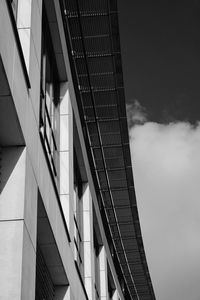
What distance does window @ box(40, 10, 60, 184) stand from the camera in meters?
16.2

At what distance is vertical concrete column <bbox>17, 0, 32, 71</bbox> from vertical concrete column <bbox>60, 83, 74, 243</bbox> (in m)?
5.92

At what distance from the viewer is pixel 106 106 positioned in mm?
23625

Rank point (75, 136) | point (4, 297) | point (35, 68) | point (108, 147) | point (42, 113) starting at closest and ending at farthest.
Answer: point (4, 297) → point (35, 68) → point (42, 113) → point (75, 136) → point (108, 147)

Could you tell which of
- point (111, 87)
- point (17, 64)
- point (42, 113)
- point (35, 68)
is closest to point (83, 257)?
point (111, 87)

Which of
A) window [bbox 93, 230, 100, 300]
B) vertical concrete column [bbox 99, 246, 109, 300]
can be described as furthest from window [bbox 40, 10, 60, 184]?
vertical concrete column [bbox 99, 246, 109, 300]

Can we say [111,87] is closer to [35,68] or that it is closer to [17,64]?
[35,68]

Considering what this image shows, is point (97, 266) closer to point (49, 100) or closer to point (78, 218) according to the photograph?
point (78, 218)

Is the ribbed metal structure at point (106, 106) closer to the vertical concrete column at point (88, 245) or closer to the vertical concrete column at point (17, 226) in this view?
the vertical concrete column at point (88, 245)

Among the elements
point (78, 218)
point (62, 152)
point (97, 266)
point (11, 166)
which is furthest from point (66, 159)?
point (97, 266)

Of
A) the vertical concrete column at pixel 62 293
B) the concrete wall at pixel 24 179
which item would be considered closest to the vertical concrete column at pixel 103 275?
the vertical concrete column at pixel 62 293

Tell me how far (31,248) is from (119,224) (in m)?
20.6

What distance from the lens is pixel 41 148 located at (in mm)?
13641

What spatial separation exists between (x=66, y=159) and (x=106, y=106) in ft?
19.0

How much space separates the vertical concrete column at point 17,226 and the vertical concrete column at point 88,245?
10882 mm
